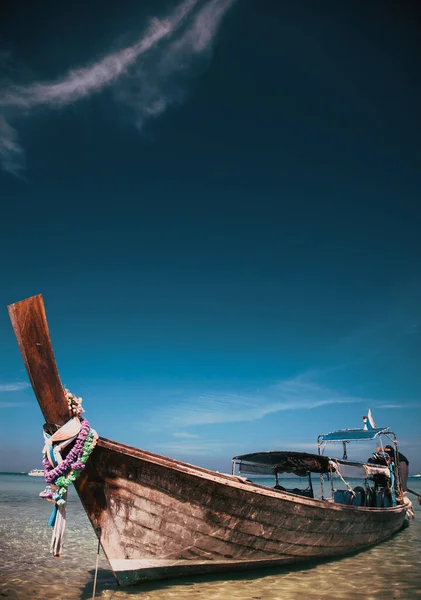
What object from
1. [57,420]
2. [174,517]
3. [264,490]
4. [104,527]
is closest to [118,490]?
[104,527]

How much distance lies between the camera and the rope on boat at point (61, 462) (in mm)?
4641

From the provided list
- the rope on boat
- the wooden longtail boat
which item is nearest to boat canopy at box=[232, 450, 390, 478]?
the wooden longtail boat

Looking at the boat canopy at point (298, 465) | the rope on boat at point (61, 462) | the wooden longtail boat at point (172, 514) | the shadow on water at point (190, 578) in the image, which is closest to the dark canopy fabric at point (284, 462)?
the boat canopy at point (298, 465)

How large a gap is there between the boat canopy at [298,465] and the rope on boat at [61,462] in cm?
570

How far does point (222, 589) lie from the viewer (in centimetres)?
596

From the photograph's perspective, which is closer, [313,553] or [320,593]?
[320,593]

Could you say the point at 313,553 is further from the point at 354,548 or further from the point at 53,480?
the point at 53,480

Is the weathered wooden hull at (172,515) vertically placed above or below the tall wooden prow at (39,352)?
below

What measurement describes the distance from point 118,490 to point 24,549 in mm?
6722

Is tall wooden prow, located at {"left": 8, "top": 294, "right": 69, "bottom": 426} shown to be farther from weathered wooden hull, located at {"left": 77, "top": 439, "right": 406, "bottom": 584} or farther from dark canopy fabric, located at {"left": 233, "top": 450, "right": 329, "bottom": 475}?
dark canopy fabric, located at {"left": 233, "top": 450, "right": 329, "bottom": 475}

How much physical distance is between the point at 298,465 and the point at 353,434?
142 inches

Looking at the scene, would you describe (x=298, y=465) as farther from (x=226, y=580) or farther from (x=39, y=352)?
(x=39, y=352)

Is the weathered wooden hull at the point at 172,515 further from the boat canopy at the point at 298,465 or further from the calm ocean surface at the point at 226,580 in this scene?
the boat canopy at the point at 298,465

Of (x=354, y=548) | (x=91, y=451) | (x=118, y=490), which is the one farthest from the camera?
(x=354, y=548)
